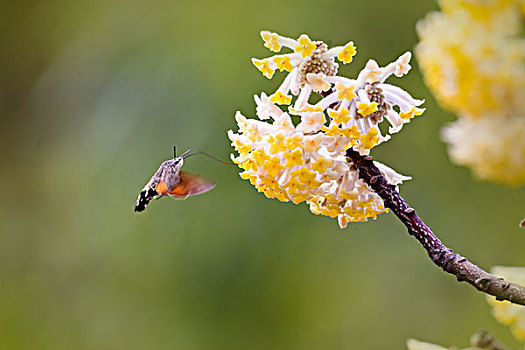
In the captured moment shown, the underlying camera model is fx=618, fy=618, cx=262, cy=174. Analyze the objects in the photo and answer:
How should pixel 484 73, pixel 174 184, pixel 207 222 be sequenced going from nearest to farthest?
1. pixel 174 184
2. pixel 484 73
3. pixel 207 222

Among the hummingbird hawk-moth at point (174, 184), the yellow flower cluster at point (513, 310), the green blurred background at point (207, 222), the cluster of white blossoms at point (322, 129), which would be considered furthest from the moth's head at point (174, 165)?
the green blurred background at point (207, 222)

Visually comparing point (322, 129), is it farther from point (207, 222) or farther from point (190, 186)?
point (207, 222)

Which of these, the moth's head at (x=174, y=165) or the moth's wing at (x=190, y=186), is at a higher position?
the moth's head at (x=174, y=165)

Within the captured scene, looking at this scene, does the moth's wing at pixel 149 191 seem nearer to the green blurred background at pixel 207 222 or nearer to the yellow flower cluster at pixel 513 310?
the yellow flower cluster at pixel 513 310

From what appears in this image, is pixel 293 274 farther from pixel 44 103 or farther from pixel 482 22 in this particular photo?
pixel 482 22

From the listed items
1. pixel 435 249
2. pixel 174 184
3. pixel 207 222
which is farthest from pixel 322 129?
pixel 207 222

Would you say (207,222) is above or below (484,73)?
above

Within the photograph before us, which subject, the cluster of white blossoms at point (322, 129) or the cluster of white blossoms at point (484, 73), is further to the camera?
the cluster of white blossoms at point (484, 73)

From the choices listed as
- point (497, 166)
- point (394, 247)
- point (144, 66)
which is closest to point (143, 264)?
point (144, 66)
